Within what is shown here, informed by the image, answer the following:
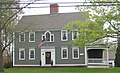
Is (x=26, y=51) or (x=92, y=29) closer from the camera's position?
(x=92, y=29)

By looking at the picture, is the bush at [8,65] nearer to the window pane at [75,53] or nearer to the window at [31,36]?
the window at [31,36]

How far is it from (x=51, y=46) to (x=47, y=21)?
509 cm

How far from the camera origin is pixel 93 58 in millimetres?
55438

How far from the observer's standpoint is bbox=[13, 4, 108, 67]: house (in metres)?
53.7

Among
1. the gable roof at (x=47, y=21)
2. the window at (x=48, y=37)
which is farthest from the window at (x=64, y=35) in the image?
the window at (x=48, y=37)

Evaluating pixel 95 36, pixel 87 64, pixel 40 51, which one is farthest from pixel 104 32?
pixel 40 51

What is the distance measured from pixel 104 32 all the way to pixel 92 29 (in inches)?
62.4

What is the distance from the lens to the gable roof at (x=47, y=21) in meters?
56.0

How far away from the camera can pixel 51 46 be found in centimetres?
5525

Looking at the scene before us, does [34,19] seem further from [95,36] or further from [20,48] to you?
[95,36]

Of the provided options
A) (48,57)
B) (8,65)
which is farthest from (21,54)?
(48,57)

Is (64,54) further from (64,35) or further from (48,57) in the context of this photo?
(64,35)

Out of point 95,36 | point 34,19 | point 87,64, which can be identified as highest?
point 34,19

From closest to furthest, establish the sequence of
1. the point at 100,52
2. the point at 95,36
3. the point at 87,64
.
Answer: the point at 95,36, the point at 87,64, the point at 100,52
